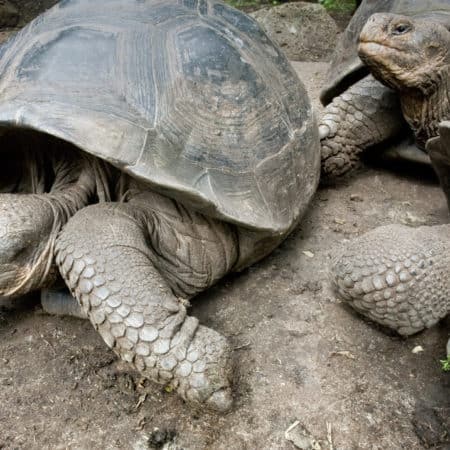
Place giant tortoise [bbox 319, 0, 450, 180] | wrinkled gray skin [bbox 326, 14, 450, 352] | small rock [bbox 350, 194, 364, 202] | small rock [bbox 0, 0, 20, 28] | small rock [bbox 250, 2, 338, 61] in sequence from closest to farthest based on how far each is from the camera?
wrinkled gray skin [bbox 326, 14, 450, 352] < small rock [bbox 350, 194, 364, 202] < giant tortoise [bbox 319, 0, 450, 180] < small rock [bbox 250, 2, 338, 61] < small rock [bbox 0, 0, 20, 28]

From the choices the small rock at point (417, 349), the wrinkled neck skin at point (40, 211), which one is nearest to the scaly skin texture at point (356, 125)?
the small rock at point (417, 349)

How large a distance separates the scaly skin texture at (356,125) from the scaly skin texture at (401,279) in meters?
1.27

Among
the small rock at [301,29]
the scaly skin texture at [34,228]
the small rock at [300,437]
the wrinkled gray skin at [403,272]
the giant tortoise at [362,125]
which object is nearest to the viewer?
the small rock at [300,437]

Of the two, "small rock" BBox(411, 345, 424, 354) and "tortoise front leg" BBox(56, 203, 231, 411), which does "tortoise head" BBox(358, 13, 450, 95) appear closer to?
"small rock" BBox(411, 345, 424, 354)

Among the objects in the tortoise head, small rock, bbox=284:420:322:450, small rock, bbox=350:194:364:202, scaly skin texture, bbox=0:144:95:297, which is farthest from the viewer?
small rock, bbox=350:194:364:202

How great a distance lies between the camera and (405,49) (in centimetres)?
273

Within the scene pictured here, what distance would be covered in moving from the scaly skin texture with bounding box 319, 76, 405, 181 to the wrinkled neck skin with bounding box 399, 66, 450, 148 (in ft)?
0.66

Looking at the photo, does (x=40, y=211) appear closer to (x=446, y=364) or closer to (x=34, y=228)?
(x=34, y=228)

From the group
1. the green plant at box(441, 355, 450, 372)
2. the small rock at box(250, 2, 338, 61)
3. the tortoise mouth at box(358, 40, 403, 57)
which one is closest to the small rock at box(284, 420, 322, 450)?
the green plant at box(441, 355, 450, 372)

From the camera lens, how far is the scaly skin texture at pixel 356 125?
3283 mm

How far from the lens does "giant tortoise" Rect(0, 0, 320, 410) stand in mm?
1775

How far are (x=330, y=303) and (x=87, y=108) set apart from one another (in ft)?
4.14

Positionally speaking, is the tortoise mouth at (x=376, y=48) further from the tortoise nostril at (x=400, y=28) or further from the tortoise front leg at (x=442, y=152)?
the tortoise front leg at (x=442, y=152)

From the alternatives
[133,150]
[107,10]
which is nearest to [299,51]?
[107,10]
